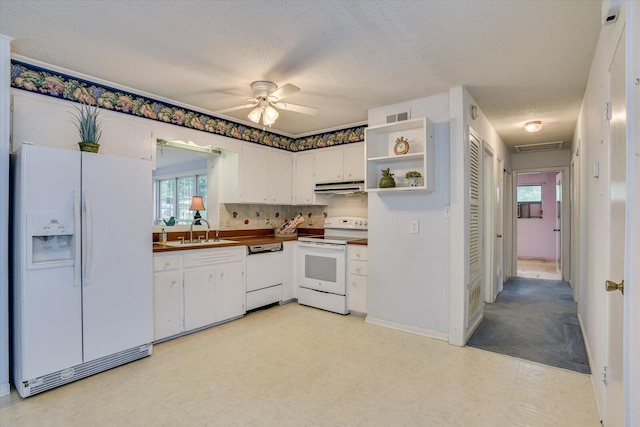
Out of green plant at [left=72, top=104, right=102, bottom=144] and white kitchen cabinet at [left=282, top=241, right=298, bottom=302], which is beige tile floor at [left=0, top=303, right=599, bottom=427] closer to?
white kitchen cabinet at [left=282, top=241, right=298, bottom=302]

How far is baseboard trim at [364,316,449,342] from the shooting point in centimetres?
320

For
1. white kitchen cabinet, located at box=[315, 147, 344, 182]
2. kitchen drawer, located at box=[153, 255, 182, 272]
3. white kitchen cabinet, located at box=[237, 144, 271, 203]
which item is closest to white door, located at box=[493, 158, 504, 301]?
white kitchen cabinet, located at box=[315, 147, 344, 182]

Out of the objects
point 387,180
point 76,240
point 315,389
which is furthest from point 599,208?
point 76,240

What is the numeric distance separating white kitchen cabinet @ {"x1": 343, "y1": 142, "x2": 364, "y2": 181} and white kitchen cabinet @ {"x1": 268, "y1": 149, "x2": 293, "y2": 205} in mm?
933

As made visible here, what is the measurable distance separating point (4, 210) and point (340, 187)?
10.7 ft

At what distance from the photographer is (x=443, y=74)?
280 cm

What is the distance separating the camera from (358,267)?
3836 millimetres

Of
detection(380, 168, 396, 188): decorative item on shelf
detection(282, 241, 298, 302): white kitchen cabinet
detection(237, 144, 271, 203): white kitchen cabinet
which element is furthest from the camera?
detection(282, 241, 298, 302): white kitchen cabinet

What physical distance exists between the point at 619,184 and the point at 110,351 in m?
3.44

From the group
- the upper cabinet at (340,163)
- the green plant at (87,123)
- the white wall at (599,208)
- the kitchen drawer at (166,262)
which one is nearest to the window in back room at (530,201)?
the upper cabinet at (340,163)

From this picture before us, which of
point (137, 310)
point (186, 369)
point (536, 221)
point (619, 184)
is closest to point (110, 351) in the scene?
point (137, 310)

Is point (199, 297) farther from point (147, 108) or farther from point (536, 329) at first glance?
point (536, 329)

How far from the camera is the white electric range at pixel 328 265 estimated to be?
12.9ft

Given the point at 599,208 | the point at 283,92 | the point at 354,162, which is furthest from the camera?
the point at 354,162
